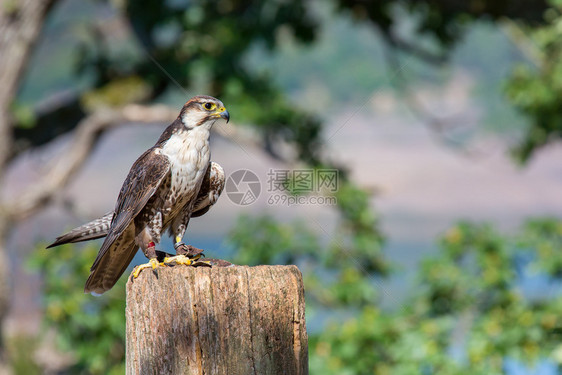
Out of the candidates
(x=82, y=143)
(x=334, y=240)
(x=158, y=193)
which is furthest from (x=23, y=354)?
(x=158, y=193)

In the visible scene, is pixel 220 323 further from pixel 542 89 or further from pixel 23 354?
pixel 23 354

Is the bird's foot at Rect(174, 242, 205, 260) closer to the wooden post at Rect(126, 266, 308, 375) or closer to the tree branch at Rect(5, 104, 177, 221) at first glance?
the wooden post at Rect(126, 266, 308, 375)

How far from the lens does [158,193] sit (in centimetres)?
271

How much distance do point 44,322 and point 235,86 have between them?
2761mm

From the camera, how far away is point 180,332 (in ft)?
6.66

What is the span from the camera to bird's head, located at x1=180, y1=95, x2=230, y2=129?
2725 millimetres

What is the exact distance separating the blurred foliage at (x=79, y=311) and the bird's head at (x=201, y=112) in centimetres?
354

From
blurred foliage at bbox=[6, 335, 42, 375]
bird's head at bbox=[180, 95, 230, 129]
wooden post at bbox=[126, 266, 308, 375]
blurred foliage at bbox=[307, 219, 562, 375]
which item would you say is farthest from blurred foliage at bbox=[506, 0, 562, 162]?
blurred foliage at bbox=[6, 335, 42, 375]

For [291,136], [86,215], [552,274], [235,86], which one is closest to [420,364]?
[552,274]

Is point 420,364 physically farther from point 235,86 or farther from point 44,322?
point 44,322

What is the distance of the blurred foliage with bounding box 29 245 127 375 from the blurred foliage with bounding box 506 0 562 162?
14.4ft

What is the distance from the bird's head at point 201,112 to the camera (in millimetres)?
2725

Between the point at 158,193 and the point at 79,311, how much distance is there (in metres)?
3.60

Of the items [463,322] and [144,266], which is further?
[463,322]
